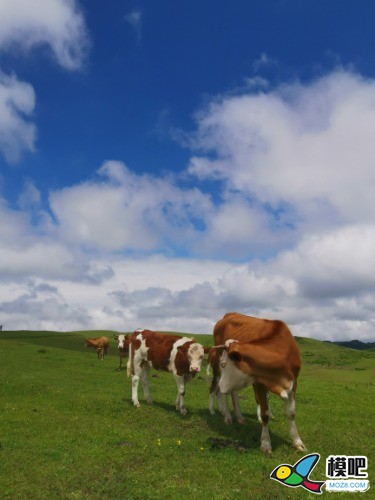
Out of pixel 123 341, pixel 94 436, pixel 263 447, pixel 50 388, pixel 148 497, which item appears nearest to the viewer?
pixel 148 497

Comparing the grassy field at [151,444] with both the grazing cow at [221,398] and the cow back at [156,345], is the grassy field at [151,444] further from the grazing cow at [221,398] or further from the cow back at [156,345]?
the cow back at [156,345]

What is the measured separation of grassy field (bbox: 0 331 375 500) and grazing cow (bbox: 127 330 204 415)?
3.53ft

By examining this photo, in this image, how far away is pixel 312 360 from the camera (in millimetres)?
56156

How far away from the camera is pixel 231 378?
11914mm

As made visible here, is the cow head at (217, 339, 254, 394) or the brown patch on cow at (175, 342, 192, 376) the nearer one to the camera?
the cow head at (217, 339, 254, 394)

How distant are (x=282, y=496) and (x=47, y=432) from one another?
8.28 metres

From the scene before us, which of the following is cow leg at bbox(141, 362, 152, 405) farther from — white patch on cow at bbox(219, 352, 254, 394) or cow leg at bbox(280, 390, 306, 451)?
cow leg at bbox(280, 390, 306, 451)

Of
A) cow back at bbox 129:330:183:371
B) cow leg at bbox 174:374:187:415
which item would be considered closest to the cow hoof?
cow leg at bbox 174:374:187:415

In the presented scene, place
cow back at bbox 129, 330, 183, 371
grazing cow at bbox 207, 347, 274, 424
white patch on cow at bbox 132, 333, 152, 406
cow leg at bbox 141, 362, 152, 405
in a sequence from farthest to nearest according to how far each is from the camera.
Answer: cow leg at bbox 141, 362, 152, 405 → white patch on cow at bbox 132, 333, 152, 406 → cow back at bbox 129, 330, 183, 371 → grazing cow at bbox 207, 347, 274, 424

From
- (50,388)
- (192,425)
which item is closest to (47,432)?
(192,425)

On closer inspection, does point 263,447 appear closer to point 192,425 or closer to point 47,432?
point 192,425
